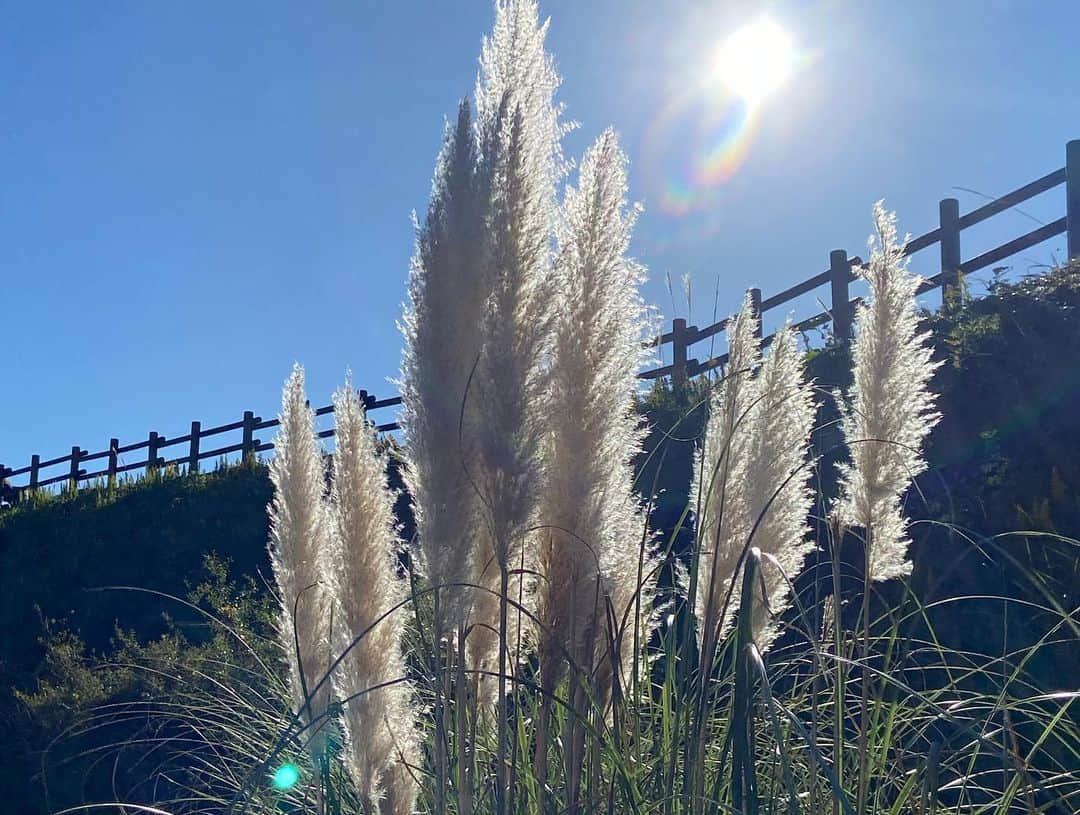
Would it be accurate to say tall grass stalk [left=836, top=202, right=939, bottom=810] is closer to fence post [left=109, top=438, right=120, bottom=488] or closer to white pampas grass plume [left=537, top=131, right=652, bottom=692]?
white pampas grass plume [left=537, top=131, right=652, bottom=692]

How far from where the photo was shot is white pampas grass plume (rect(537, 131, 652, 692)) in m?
2.05

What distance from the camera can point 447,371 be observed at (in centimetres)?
206

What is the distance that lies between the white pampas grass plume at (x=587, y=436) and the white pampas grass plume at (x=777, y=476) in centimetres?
29

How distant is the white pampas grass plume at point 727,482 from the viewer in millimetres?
2172

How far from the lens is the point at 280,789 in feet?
9.68

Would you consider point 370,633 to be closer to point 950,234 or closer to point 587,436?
point 587,436

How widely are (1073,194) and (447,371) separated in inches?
216

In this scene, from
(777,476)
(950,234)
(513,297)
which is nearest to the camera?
(513,297)

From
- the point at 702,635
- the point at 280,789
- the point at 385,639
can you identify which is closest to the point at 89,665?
the point at 280,789

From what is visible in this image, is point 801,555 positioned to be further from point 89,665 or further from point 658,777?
point 89,665

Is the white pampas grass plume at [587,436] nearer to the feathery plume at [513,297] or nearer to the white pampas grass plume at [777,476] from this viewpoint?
the feathery plume at [513,297]

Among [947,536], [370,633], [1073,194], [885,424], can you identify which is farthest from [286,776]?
[1073,194]

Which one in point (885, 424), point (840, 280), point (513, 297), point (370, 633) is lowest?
point (370, 633)

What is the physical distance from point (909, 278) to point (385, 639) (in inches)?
57.4
